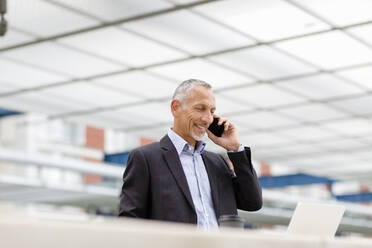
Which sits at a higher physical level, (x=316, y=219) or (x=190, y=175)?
(x=190, y=175)

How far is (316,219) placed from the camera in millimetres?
3654

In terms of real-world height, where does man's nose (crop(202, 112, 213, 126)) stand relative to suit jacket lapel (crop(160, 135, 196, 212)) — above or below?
above

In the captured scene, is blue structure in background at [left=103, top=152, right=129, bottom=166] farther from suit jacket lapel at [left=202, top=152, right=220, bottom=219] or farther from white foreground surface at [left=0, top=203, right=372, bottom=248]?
white foreground surface at [left=0, top=203, right=372, bottom=248]

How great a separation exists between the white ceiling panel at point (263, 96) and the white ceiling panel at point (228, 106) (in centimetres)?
21

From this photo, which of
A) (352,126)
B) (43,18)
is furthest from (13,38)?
(352,126)

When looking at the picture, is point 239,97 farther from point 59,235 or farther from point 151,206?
point 59,235

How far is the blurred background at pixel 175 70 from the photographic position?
8.90 metres

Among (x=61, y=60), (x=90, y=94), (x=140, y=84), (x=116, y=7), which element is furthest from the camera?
(x=90, y=94)

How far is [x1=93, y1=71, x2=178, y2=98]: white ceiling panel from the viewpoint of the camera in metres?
11.3

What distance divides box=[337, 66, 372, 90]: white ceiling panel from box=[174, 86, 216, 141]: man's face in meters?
7.30

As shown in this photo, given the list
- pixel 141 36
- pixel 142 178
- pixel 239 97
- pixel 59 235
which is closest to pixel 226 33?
pixel 141 36

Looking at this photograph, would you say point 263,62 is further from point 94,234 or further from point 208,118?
point 94,234

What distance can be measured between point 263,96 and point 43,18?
4739mm

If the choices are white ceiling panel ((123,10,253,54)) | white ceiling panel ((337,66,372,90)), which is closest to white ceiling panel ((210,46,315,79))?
white ceiling panel ((123,10,253,54))
